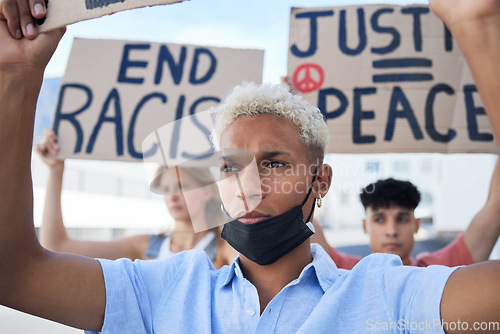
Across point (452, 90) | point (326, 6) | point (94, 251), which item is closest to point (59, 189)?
point (94, 251)

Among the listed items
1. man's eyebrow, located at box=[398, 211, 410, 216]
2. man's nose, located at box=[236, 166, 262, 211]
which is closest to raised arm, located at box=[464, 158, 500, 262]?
man's eyebrow, located at box=[398, 211, 410, 216]

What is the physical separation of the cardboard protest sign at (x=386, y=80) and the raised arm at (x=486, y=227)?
1.15ft

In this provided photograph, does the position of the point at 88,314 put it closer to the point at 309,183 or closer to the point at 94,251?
the point at 309,183

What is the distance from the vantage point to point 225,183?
1453 mm

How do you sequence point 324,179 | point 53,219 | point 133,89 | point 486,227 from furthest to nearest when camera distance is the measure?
point 133,89 → point 53,219 → point 486,227 → point 324,179

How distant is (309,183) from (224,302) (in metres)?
0.48

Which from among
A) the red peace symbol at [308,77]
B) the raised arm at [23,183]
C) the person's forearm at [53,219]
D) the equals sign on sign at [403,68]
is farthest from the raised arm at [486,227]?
the person's forearm at [53,219]

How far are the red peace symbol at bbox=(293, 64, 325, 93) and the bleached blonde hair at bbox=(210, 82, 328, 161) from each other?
129 centimetres

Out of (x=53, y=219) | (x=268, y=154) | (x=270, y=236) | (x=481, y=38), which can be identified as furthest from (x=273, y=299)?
(x=53, y=219)

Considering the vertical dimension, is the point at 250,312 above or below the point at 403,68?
below

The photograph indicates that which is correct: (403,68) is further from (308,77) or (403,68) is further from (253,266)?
(253,266)

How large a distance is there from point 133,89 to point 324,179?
1.84 m

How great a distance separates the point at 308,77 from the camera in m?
2.86

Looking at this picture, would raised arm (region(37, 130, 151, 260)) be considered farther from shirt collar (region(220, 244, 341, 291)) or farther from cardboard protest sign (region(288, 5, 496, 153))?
shirt collar (region(220, 244, 341, 291))
